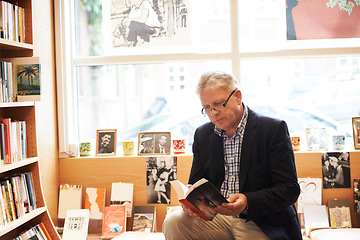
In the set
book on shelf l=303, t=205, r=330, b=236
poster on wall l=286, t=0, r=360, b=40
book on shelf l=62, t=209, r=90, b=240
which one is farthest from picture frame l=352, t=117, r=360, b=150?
book on shelf l=62, t=209, r=90, b=240

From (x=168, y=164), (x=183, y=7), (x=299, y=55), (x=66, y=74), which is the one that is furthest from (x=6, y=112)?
(x=299, y=55)

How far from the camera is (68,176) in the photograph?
315cm

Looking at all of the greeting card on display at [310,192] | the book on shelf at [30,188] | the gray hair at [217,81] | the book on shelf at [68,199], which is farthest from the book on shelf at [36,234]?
the greeting card on display at [310,192]

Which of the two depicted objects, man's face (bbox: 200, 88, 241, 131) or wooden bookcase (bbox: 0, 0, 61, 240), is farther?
wooden bookcase (bbox: 0, 0, 61, 240)

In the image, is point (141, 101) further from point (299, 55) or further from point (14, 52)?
point (299, 55)

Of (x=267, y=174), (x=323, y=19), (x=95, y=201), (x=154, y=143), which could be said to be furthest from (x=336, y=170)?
(x=95, y=201)

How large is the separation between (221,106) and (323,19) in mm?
1520

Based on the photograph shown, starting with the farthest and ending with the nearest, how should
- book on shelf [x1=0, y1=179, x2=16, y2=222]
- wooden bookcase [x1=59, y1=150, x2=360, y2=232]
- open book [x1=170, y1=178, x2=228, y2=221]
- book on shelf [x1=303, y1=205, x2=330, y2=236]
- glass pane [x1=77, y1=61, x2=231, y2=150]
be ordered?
glass pane [x1=77, y1=61, x2=231, y2=150] < wooden bookcase [x1=59, y1=150, x2=360, y2=232] < book on shelf [x1=303, y1=205, x2=330, y2=236] < book on shelf [x1=0, y1=179, x2=16, y2=222] < open book [x1=170, y1=178, x2=228, y2=221]

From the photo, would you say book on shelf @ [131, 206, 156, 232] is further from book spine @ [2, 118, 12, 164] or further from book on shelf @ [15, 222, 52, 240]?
book spine @ [2, 118, 12, 164]

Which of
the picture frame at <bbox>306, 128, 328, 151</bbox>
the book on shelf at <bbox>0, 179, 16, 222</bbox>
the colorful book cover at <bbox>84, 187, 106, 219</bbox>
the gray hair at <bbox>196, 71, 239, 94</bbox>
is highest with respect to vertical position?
the gray hair at <bbox>196, 71, 239, 94</bbox>

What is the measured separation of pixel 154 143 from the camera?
3152 mm

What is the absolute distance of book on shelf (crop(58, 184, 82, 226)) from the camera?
10.1 feet

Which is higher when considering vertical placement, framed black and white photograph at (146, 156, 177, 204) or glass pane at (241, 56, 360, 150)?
glass pane at (241, 56, 360, 150)

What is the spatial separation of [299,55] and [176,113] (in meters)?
1.12
